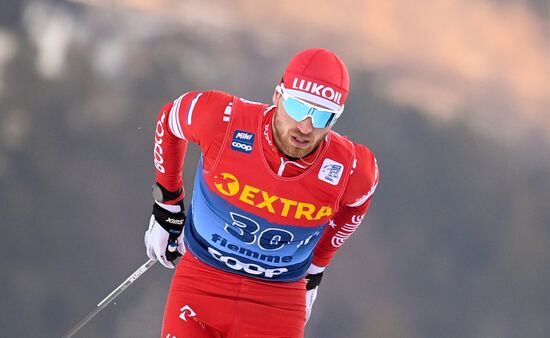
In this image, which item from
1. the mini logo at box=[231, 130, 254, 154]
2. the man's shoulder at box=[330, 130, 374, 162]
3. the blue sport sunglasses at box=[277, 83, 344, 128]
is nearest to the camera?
the blue sport sunglasses at box=[277, 83, 344, 128]

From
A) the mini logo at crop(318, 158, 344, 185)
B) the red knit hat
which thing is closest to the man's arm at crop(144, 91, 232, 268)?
the red knit hat

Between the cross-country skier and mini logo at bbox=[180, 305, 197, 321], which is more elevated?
the cross-country skier

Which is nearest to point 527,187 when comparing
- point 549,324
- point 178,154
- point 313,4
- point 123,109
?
point 549,324

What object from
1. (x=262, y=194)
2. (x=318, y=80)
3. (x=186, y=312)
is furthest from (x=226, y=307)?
(x=318, y=80)

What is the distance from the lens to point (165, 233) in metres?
3.64

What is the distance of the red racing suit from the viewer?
309 cm

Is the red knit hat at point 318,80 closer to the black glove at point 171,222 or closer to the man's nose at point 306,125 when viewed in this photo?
the man's nose at point 306,125

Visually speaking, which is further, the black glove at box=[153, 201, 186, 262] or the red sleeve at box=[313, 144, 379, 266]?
the black glove at box=[153, 201, 186, 262]

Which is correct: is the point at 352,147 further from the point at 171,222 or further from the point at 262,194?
the point at 171,222

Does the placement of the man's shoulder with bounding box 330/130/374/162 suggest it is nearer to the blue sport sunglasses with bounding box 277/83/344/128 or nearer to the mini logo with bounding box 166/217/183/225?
the blue sport sunglasses with bounding box 277/83/344/128

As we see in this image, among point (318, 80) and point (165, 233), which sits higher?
point (318, 80)

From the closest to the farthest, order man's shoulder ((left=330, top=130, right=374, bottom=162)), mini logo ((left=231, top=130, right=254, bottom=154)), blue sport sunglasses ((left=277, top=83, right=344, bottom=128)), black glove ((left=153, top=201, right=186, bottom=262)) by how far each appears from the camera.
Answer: blue sport sunglasses ((left=277, top=83, right=344, bottom=128)) < mini logo ((left=231, top=130, right=254, bottom=154)) < man's shoulder ((left=330, top=130, right=374, bottom=162)) < black glove ((left=153, top=201, right=186, bottom=262))

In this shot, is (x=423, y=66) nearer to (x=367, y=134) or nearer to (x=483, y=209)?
(x=367, y=134)

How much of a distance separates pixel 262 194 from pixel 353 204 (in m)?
0.49
